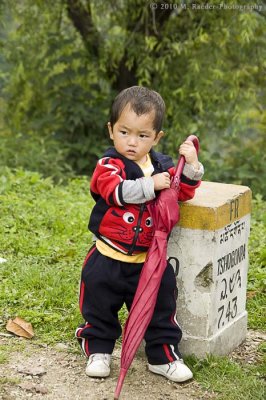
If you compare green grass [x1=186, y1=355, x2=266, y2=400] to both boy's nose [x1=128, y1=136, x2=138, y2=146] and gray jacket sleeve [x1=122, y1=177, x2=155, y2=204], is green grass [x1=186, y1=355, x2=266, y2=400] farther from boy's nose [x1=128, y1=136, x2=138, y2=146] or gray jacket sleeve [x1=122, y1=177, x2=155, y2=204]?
boy's nose [x1=128, y1=136, x2=138, y2=146]

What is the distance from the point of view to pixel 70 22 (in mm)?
10531

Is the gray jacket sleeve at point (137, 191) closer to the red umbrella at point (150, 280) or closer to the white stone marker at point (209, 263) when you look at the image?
the red umbrella at point (150, 280)

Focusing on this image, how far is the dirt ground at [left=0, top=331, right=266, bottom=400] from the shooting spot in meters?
3.71

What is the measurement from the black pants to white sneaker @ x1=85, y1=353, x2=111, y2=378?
29 mm

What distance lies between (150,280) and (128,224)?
28cm

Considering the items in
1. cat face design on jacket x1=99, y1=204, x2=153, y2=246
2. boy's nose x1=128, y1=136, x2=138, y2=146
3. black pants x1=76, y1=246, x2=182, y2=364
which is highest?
boy's nose x1=128, y1=136, x2=138, y2=146

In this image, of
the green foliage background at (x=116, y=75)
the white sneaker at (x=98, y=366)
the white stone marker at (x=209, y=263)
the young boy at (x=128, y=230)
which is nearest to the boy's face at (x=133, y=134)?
the young boy at (x=128, y=230)

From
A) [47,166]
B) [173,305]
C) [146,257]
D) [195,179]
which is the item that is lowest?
[47,166]

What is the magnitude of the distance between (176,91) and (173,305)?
581 centimetres

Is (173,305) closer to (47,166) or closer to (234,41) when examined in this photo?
(47,166)

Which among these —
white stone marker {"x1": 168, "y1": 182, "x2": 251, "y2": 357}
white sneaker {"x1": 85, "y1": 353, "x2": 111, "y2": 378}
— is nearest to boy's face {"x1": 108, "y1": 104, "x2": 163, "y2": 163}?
white stone marker {"x1": 168, "y1": 182, "x2": 251, "y2": 357}

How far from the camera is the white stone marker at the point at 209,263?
153 inches

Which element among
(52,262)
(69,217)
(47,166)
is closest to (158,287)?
(52,262)

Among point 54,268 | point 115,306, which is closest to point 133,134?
point 115,306
